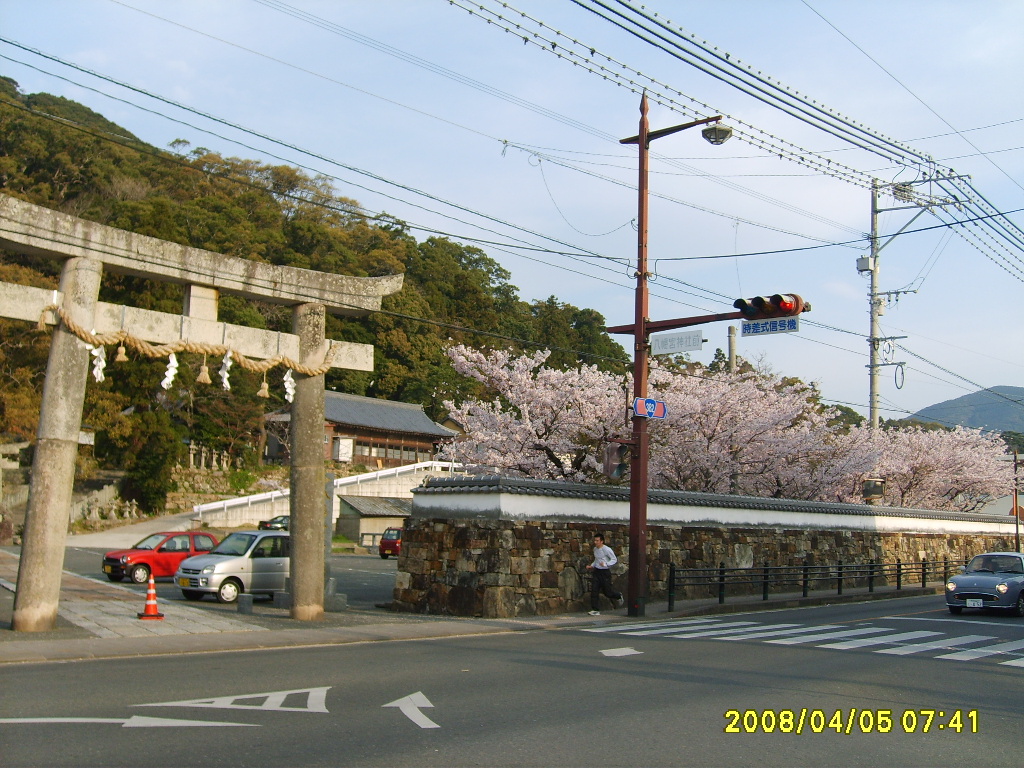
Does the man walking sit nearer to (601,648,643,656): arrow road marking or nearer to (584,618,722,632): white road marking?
(584,618,722,632): white road marking

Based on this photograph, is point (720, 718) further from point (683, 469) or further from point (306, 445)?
point (683, 469)

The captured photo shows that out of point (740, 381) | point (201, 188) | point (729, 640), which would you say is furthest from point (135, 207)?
point (729, 640)

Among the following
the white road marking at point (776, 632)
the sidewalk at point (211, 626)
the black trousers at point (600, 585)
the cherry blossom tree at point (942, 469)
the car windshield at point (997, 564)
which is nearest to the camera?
the sidewalk at point (211, 626)

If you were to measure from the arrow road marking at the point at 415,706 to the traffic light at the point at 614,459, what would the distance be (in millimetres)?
9470

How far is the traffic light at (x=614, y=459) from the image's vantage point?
1803 cm

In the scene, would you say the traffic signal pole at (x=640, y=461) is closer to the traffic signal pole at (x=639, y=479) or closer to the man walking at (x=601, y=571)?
the traffic signal pole at (x=639, y=479)

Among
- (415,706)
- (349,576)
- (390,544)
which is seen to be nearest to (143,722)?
(415,706)

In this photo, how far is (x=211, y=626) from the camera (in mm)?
15297

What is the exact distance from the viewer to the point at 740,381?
29.8m

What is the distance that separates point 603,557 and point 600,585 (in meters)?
0.64

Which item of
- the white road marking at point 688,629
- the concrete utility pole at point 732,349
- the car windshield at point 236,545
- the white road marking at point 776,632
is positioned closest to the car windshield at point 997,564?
the white road marking at point 776,632

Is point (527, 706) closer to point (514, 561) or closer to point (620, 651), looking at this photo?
point (620, 651)

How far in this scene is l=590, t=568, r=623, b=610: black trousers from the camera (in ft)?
61.4

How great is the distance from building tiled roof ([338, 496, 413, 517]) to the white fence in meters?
1.44
